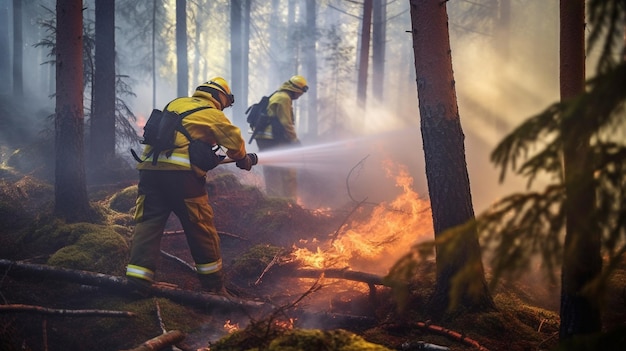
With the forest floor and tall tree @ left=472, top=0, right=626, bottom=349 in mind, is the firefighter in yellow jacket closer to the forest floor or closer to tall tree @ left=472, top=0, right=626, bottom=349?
the forest floor

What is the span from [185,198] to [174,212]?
231 millimetres

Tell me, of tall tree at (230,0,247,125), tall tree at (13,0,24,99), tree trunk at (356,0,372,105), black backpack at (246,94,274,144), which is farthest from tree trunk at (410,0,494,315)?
tall tree at (13,0,24,99)

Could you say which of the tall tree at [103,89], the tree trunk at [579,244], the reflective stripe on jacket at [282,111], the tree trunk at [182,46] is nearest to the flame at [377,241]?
the tree trunk at [579,244]

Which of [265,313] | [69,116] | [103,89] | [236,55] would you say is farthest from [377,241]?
[236,55]

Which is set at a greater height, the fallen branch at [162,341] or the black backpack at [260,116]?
the black backpack at [260,116]

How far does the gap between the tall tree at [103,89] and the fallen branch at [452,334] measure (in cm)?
934

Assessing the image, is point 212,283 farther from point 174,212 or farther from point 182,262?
point 182,262

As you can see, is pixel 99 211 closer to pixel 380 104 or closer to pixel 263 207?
pixel 263 207

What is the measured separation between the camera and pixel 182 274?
19.5ft

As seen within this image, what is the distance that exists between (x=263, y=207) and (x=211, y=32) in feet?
95.6

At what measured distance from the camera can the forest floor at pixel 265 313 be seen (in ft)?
12.2

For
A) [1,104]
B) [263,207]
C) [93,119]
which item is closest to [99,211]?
[263,207]

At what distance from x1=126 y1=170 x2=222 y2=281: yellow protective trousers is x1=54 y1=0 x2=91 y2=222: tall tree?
2763 millimetres

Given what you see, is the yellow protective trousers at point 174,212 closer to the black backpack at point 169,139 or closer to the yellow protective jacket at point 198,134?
the yellow protective jacket at point 198,134
